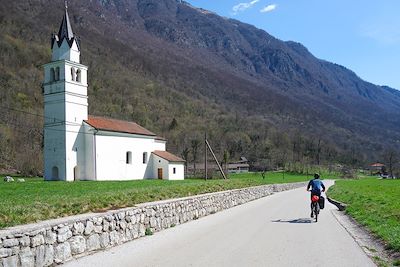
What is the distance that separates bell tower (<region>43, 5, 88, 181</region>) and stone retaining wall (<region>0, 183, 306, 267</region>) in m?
37.3

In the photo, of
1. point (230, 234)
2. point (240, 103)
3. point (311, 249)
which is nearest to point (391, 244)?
point (311, 249)

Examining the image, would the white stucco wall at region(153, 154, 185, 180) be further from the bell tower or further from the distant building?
the distant building

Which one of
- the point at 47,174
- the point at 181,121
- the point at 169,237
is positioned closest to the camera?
the point at 169,237

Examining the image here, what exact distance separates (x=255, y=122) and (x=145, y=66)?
56599 millimetres

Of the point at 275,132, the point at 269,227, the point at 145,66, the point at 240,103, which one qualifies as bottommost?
the point at 269,227

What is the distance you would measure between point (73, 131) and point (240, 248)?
1748 inches

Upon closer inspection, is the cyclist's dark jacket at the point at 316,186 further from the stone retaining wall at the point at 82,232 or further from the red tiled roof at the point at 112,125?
the red tiled roof at the point at 112,125

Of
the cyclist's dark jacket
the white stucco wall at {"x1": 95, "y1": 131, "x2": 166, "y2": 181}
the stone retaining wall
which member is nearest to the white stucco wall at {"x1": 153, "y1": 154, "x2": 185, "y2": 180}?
the white stucco wall at {"x1": 95, "y1": 131, "x2": 166, "y2": 181}

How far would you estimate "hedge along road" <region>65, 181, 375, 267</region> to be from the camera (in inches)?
340

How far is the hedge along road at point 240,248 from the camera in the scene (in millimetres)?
8641

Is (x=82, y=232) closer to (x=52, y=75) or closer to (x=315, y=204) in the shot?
(x=315, y=204)

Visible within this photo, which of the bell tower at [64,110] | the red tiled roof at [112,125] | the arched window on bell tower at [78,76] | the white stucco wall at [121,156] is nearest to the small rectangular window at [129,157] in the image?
the white stucco wall at [121,156]

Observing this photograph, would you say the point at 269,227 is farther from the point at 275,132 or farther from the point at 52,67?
the point at 275,132

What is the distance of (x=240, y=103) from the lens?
177m
